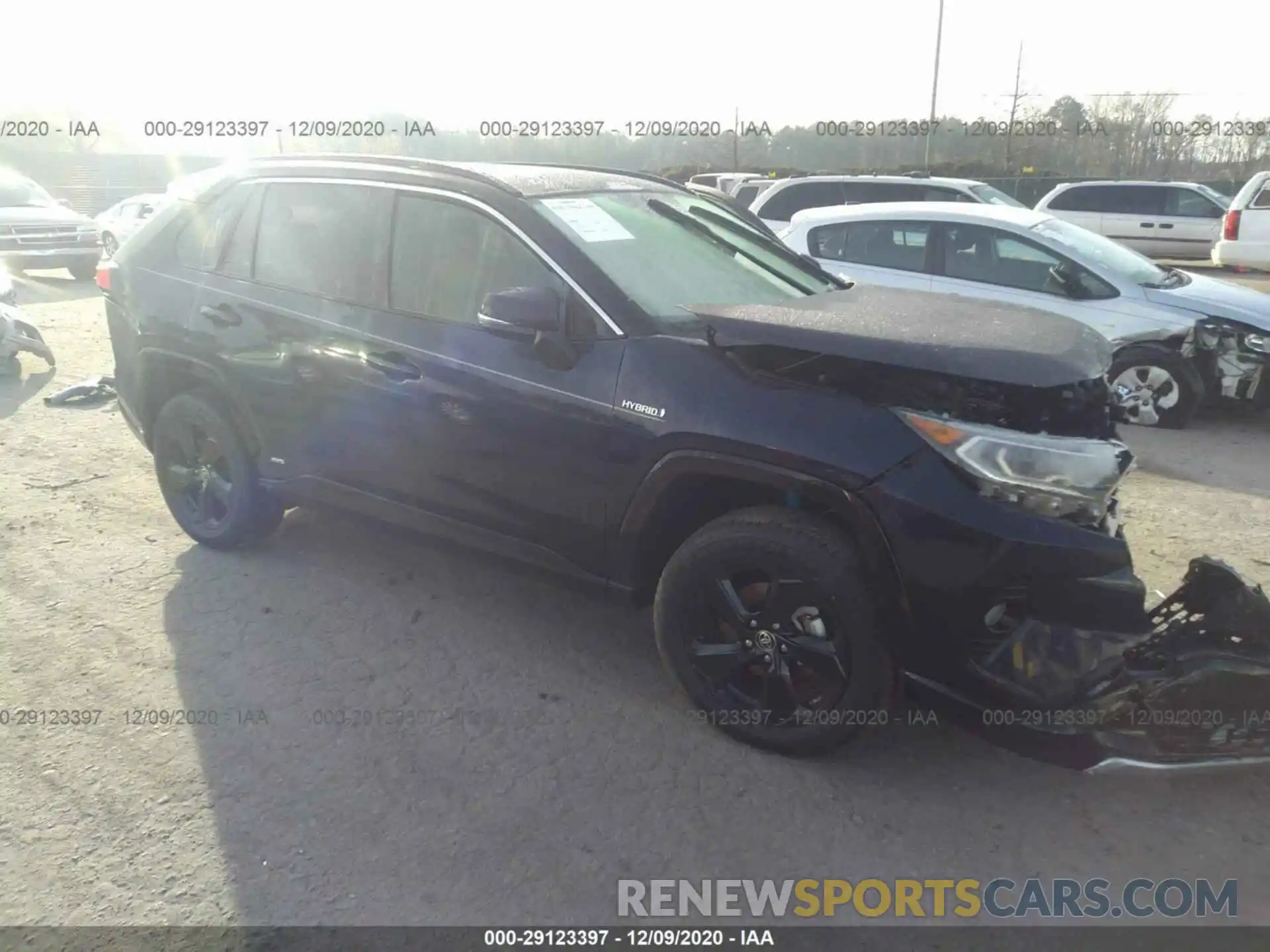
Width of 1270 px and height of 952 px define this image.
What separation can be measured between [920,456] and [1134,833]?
1327 mm

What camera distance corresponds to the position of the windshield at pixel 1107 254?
283 inches

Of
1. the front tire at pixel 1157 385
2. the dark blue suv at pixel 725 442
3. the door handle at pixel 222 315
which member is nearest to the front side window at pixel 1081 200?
the front tire at pixel 1157 385

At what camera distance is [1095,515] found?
277 cm

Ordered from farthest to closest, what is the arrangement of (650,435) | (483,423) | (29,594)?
(29,594) → (483,423) → (650,435)

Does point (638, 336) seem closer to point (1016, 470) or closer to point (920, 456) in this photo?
point (920, 456)

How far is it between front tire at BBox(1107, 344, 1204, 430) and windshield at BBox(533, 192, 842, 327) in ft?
12.3

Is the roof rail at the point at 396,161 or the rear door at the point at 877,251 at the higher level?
the roof rail at the point at 396,161

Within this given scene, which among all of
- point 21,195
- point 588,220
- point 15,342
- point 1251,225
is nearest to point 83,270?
point 21,195

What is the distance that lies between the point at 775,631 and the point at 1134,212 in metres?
19.2

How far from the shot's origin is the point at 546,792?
300 centimetres

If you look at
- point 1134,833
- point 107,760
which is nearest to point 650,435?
point 1134,833

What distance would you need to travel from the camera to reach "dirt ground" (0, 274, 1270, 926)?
8.71 ft

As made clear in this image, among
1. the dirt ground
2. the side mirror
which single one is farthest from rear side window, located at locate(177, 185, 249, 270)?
the side mirror

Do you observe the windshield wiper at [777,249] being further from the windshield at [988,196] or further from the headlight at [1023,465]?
the windshield at [988,196]
